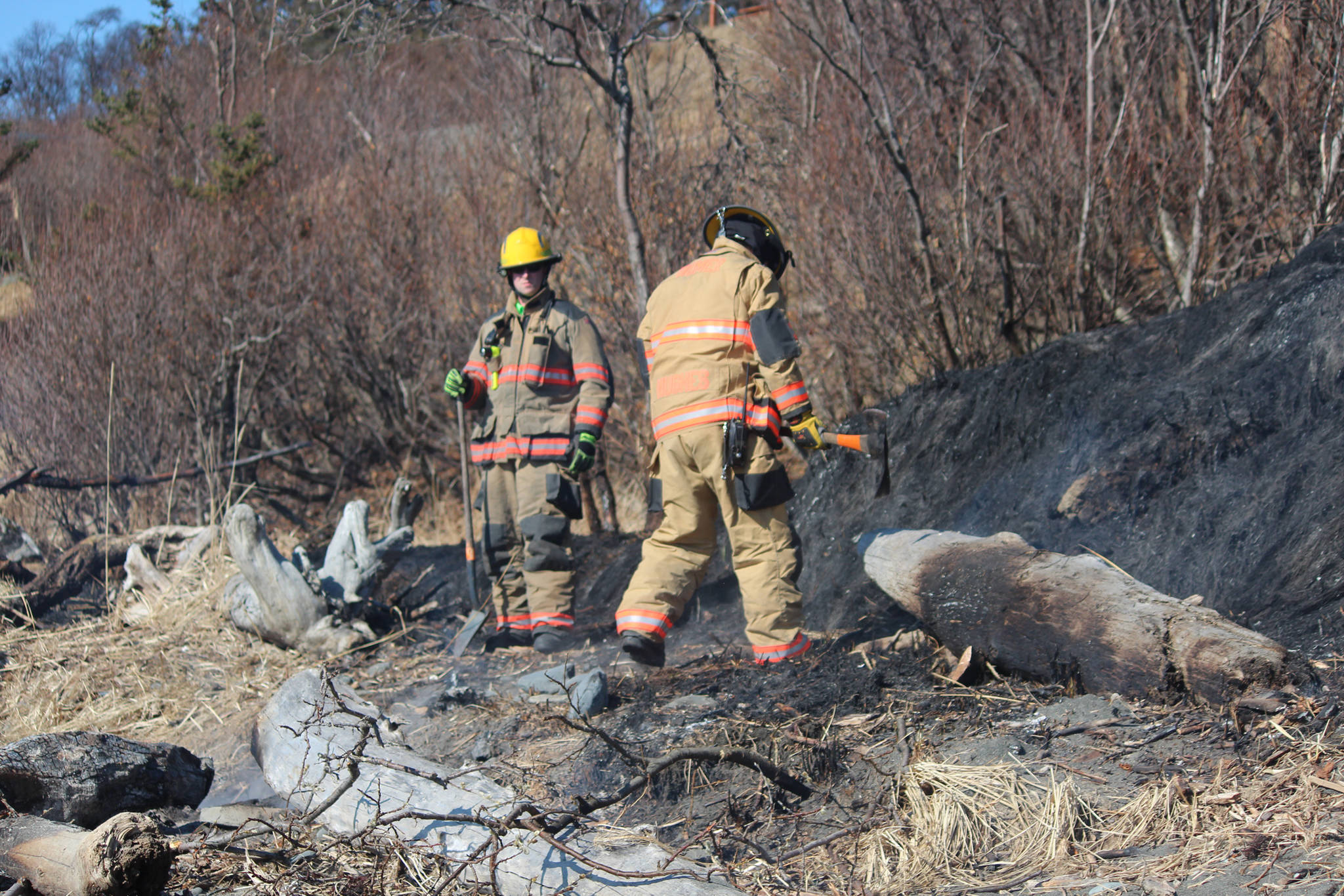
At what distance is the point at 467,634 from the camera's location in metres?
5.50

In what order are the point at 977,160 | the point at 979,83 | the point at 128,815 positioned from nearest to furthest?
1. the point at 128,815
2. the point at 977,160
3. the point at 979,83

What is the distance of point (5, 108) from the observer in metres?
20.3

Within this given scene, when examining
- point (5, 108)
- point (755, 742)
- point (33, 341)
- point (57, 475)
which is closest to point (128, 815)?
point (755, 742)

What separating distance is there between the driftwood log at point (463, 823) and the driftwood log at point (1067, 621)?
1.50 meters

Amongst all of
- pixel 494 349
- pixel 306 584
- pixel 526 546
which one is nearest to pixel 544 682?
pixel 526 546

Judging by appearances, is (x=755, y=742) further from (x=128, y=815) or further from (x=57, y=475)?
(x=57, y=475)

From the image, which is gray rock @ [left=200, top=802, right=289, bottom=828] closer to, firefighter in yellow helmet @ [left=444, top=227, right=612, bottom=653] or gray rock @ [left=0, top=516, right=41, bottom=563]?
firefighter in yellow helmet @ [left=444, top=227, right=612, bottom=653]

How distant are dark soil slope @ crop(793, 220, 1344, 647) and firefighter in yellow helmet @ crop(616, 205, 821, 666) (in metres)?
0.84

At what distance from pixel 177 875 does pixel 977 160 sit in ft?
19.2

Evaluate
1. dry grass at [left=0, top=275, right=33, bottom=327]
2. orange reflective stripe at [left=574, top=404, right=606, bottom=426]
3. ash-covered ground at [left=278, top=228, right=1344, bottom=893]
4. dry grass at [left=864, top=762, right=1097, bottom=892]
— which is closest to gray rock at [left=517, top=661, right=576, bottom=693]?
ash-covered ground at [left=278, top=228, right=1344, bottom=893]

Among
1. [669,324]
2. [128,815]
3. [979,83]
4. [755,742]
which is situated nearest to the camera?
[128,815]

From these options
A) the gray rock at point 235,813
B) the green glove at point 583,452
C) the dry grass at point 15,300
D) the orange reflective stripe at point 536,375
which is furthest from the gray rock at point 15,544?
the gray rock at point 235,813

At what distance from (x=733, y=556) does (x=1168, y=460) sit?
1.97 m

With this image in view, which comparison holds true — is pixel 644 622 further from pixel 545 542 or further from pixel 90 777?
pixel 90 777
